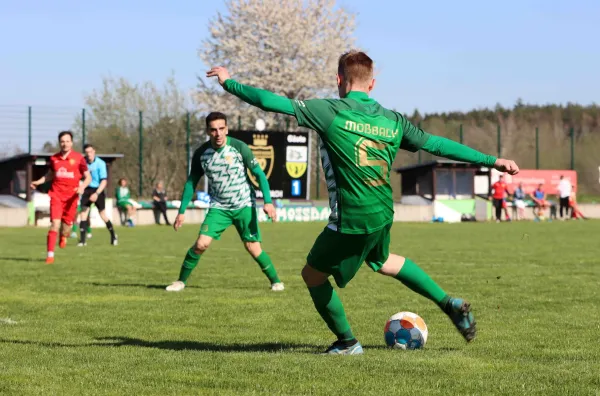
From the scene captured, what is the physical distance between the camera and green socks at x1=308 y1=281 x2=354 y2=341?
6.40 meters

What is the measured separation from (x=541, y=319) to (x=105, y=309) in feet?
13.4

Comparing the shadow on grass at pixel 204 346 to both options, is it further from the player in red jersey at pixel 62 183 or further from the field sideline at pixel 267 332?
the player in red jersey at pixel 62 183

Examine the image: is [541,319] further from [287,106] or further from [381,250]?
[287,106]

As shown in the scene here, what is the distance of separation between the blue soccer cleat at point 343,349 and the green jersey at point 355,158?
36.0 inches

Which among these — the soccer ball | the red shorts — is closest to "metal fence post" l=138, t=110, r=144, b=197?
the red shorts

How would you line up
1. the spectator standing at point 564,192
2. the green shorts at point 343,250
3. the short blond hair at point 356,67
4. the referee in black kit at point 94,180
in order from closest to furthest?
the short blond hair at point 356,67 < the green shorts at point 343,250 < the referee in black kit at point 94,180 < the spectator standing at point 564,192

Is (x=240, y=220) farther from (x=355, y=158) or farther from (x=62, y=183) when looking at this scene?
(x=355, y=158)

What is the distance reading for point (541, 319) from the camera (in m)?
8.55

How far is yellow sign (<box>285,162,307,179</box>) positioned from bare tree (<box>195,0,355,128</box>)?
19561mm

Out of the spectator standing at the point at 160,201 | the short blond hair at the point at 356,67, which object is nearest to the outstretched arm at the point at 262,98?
the short blond hair at the point at 356,67

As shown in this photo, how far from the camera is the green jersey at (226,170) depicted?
1126 cm

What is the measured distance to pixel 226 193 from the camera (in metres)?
11.4

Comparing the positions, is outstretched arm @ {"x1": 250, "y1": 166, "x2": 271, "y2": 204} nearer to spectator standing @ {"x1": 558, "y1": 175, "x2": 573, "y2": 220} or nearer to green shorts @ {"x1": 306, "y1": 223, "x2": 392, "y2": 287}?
green shorts @ {"x1": 306, "y1": 223, "x2": 392, "y2": 287}

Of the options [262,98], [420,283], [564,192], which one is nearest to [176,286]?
[420,283]
